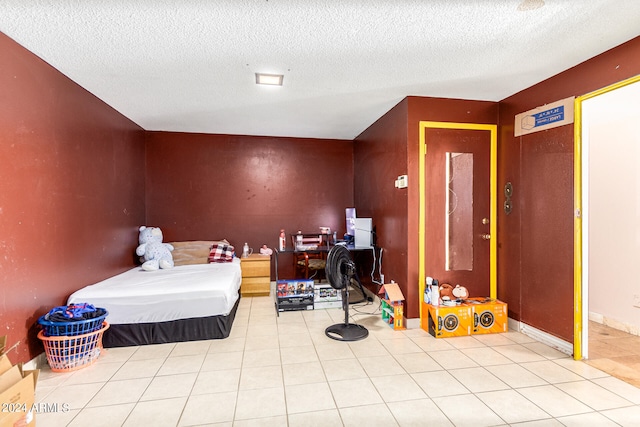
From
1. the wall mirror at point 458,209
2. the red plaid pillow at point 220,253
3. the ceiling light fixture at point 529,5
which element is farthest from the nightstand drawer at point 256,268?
the ceiling light fixture at point 529,5

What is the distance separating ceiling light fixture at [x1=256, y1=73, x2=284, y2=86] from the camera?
2990 millimetres

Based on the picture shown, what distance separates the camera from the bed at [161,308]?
3072 mm

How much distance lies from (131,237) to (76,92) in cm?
204

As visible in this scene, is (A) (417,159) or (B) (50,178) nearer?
(B) (50,178)

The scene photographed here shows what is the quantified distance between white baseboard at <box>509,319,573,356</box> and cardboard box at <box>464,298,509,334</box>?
173 mm

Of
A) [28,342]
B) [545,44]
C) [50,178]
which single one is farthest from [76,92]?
[545,44]

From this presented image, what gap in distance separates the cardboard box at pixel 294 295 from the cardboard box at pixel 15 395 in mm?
2574

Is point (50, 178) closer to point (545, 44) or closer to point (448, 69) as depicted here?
point (448, 69)

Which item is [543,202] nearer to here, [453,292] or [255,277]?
[453,292]

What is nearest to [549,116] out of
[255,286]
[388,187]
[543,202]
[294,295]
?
[543,202]

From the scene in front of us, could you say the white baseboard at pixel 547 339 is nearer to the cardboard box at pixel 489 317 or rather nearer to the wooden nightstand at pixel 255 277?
the cardboard box at pixel 489 317

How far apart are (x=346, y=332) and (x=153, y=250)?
3004 millimetres

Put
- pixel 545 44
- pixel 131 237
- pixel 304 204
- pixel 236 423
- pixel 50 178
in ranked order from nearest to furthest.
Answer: pixel 236 423 → pixel 545 44 → pixel 50 178 → pixel 131 237 → pixel 304 204

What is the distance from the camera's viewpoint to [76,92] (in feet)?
10.4
